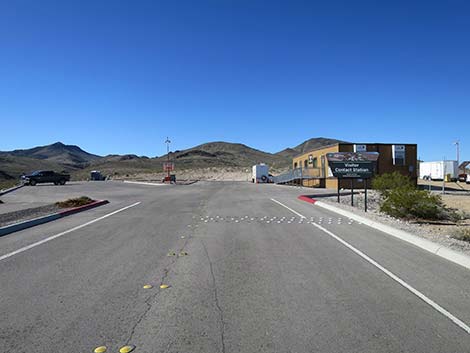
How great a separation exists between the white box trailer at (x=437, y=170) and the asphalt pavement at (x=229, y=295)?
59.3m

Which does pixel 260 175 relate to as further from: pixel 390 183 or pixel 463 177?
pixel 390 183

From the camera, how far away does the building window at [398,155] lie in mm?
40906

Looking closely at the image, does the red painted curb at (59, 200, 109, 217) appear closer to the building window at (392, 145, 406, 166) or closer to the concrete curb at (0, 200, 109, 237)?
the concrete curb at (0, 200, 109, 237)

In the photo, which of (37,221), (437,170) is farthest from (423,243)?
(437,170)

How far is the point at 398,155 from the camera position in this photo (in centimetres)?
4097

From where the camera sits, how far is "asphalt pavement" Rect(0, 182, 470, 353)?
14.0ft

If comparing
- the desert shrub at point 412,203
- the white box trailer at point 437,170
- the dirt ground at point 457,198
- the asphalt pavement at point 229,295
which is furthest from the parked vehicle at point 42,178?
the white box trailer at point 437,170

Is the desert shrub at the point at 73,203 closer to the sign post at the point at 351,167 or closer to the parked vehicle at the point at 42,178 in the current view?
the sign post at the point at 351,167

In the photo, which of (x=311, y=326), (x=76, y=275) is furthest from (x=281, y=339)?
(x=76, y=275)

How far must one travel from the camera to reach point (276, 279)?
6543 mm

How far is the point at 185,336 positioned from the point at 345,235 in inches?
309

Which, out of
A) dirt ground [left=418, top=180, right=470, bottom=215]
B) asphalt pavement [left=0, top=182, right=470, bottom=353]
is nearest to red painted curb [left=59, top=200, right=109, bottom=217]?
asphalt pavement [left=0, top=182, right=470, bottom=353]

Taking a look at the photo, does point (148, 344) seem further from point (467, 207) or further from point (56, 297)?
point (467, 207)

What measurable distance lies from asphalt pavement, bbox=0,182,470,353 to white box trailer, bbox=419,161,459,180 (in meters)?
59.3
